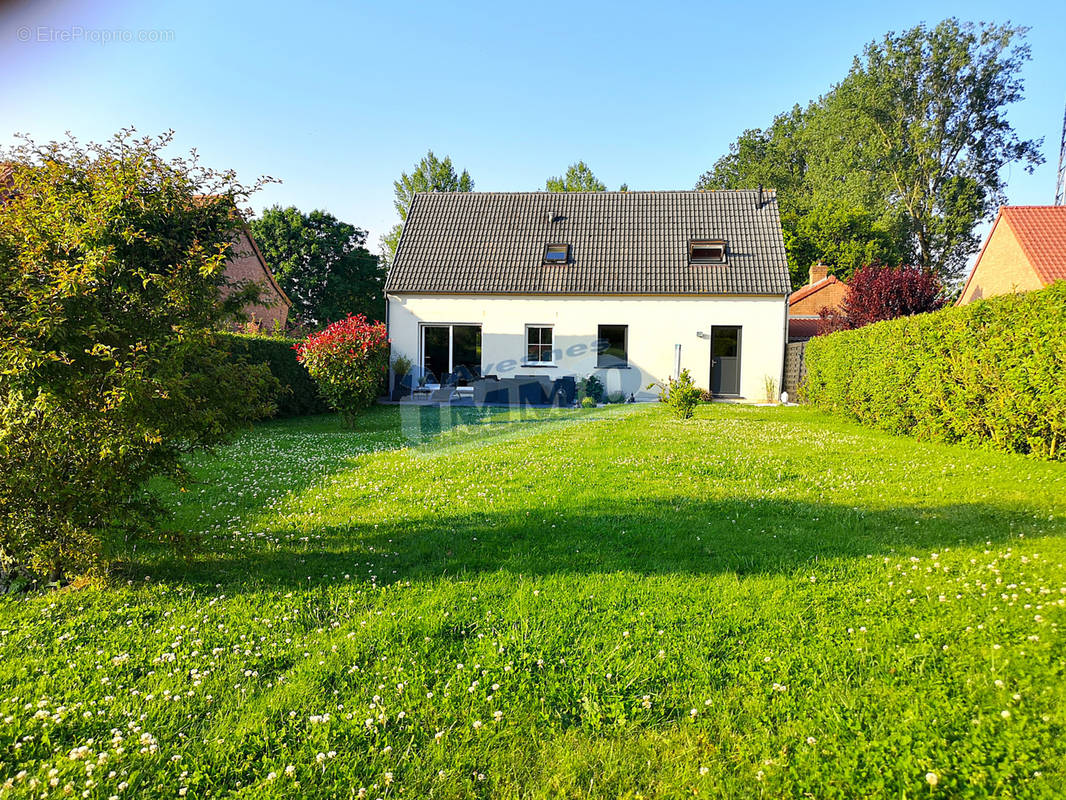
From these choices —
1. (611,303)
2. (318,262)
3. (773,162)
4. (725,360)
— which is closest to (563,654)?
(611,303)

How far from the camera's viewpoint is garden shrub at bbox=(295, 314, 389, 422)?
1191cm

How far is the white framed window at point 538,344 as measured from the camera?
19922 millimetres

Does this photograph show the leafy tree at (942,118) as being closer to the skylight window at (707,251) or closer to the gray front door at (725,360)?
the skylight window at (707,251)

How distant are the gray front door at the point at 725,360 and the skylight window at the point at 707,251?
2.51 m

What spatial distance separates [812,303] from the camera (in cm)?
3083

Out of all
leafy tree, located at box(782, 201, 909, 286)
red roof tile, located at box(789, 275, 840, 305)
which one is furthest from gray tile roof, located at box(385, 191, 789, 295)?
leafy tree, located at box(782, 201, 909, 286)

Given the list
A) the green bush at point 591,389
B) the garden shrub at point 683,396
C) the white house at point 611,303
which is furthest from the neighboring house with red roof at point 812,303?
the garden shrub at point 683,396

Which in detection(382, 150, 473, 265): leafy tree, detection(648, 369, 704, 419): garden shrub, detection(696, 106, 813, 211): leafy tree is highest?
detection(696, 106, 813, 211): leafy tree

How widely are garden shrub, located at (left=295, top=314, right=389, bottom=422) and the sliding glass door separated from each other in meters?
7.76

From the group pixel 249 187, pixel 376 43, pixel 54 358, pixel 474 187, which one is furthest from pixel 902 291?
pixel 474 187

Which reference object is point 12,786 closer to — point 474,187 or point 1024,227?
point 1024,227

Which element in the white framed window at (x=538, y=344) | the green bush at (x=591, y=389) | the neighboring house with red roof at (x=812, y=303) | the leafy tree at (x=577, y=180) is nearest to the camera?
the green bush at (x=591, y=389)

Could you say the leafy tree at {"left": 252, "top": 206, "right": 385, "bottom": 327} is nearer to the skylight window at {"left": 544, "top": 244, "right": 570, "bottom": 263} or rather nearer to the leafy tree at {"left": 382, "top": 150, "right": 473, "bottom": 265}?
the leafy tree at {"left": 382, "top": 150, "right": 473, "bottom": 265}

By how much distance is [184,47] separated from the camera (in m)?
5.21
